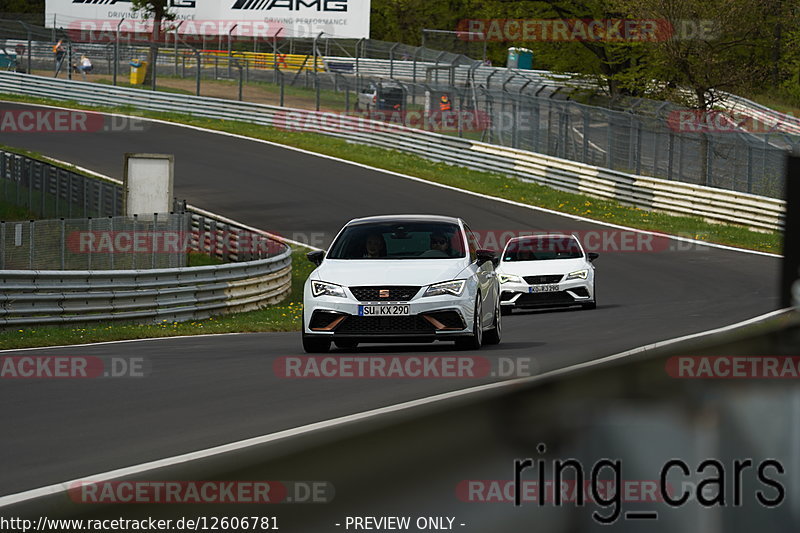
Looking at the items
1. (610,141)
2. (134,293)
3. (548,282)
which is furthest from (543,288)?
(610,141)

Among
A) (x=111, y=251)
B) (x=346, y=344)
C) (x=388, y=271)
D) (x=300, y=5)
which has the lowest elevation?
(x=346, y=344)

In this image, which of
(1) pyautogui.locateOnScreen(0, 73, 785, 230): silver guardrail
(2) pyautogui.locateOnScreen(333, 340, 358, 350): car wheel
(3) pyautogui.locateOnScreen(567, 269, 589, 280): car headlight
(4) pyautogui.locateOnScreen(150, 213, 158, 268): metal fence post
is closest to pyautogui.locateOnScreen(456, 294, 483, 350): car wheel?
(2) pyautogui.locateOnScreen(333, 340, 358, 350): car wheel

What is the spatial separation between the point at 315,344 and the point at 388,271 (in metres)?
1.14

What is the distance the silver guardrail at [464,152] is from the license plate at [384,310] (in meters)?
22.2

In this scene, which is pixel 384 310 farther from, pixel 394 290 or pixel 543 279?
pixel 543 279

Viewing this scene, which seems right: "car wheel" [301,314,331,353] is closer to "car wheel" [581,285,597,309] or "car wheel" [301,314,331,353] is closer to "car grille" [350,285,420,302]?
"car grille" [350,285,420,302]

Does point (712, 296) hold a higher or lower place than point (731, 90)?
lower

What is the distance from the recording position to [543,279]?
22.2m

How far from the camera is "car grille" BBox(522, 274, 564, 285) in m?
22.2

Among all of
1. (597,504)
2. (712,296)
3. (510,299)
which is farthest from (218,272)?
(597,504)

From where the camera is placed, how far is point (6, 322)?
18125 mm

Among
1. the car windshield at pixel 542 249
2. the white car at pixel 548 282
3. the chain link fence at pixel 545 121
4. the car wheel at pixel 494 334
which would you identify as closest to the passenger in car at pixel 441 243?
the car wheel at pixel 494 334

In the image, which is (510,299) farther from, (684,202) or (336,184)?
(336,184)

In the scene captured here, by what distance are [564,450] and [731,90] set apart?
44076 mm
